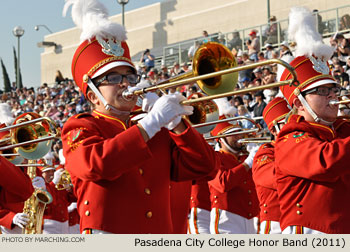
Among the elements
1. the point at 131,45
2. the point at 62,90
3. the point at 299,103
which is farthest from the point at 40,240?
the point at 131,45

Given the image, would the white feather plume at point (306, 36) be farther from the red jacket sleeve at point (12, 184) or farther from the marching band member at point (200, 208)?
the marching band member at point (200, 208)

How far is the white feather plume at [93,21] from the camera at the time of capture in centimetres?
416

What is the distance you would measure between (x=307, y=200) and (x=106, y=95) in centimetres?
143

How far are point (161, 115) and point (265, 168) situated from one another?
7.08ft

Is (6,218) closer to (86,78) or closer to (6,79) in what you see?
(86,78)

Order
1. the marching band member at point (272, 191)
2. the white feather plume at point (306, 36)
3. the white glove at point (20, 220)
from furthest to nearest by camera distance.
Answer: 1. the white glove at point (20, 220)
2. the marching band member at point (272, 191)
3. the white feather plume at point (306, 36)

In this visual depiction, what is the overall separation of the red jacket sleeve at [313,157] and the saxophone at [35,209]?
127 inches

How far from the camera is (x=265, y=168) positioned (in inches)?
224

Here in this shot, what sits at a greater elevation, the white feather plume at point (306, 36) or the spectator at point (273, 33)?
the spectator at point (273, 33)

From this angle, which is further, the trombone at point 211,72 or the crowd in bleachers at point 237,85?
the crowd in bleachers at point 237,85

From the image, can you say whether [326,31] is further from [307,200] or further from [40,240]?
[40,240]

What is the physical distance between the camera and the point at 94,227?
12.4 feet

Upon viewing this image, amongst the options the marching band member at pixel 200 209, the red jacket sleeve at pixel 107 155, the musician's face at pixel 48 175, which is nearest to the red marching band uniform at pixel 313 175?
the red jacket sleeve at pixel 107 155

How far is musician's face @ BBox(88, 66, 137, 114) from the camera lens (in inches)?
158
